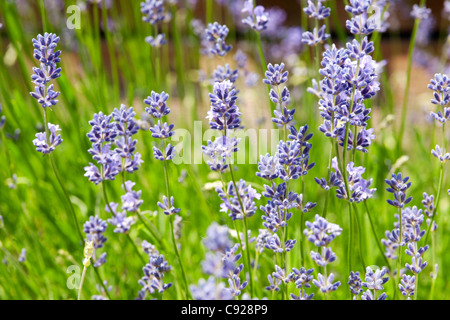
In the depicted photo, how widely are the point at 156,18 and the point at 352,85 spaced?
0.86 m

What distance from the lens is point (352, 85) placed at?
100cm

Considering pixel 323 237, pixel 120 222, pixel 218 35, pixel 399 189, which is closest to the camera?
pixel 323 237

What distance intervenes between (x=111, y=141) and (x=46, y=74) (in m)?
0.19

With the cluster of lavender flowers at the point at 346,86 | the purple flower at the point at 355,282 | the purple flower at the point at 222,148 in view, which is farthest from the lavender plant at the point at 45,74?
the purple flower at the point at 355,282

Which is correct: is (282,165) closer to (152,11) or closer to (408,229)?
(408,229)

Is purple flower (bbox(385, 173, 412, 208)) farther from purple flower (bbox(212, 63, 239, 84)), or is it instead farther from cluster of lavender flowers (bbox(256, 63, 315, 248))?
purple flower (bbox(212, 63, 239, 84))

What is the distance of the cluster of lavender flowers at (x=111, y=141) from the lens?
3.53 ft

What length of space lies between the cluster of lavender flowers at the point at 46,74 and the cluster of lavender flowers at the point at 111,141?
9 cm

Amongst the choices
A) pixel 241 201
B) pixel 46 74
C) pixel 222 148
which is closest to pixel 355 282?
pixel 241 201

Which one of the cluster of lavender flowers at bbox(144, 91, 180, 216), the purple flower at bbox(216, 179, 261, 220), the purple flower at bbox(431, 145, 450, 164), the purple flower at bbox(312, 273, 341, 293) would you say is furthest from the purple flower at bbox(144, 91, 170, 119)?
the purple flower at bbox(431, 145, 450, 164)

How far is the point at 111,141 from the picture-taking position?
1.11 meters

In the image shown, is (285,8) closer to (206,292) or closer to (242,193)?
(242,193)

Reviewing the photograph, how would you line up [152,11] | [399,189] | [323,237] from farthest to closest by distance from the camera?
[152,11] < [399,189] < [323,237]

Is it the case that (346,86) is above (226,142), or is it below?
above
